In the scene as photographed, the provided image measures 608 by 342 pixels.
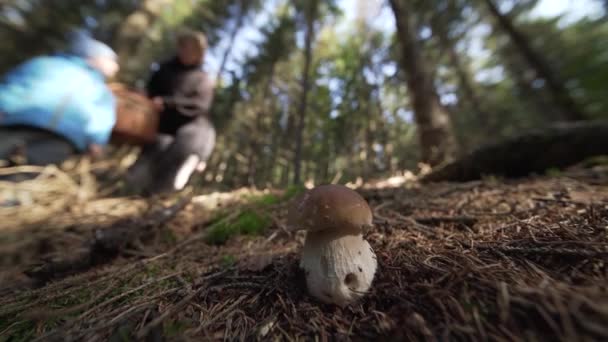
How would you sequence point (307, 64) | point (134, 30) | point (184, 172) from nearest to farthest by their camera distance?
point (184, 172)
point (307, 64)
point (134, 30)

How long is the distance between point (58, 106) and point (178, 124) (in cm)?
144

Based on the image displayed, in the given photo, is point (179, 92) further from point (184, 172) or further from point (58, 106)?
point (58, 106)

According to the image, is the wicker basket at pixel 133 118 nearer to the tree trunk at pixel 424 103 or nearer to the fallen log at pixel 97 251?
the fallen log at pixel 97 251

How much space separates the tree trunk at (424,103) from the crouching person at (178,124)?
368cm

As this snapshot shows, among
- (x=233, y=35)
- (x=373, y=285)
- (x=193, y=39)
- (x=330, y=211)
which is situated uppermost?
(x=233, y=35)

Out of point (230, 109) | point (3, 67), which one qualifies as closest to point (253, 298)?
point (230, 109)

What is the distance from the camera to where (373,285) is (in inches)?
39.0

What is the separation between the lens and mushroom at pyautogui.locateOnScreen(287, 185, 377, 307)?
0.97 m

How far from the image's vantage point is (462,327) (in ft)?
2.18

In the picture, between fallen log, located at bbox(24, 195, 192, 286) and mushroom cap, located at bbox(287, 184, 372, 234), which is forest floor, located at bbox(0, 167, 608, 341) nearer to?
fallen log, located at bbox(24, 195, 192, 286)

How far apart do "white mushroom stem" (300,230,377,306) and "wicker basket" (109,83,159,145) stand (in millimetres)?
3276

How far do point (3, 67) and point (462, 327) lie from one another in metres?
11.2

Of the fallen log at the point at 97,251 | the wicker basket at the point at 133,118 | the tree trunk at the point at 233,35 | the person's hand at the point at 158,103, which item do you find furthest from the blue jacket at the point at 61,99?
the tree trunk at the point at 233,35

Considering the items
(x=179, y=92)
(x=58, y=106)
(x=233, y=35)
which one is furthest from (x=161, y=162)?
(x=233, y=35)
